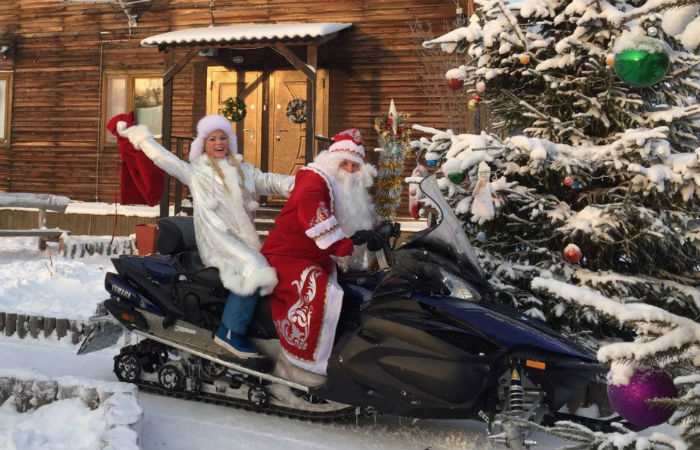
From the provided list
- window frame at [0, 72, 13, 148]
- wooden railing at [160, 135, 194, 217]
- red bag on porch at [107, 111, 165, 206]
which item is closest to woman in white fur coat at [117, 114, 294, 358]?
red bag on porch at [107, 111, 165, 206]

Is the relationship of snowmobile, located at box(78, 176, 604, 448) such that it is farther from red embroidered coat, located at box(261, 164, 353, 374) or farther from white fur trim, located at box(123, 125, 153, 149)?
white fur trim, located at box(123, 125, 153, 149)

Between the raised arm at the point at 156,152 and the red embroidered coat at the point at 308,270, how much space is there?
3.31ft

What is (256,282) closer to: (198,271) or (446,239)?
(198,271)

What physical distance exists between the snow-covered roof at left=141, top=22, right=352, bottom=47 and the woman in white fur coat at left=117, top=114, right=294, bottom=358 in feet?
22.7

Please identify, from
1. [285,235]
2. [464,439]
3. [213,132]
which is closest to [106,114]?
[213,132]

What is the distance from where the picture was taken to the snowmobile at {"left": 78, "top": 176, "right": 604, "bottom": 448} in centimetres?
343

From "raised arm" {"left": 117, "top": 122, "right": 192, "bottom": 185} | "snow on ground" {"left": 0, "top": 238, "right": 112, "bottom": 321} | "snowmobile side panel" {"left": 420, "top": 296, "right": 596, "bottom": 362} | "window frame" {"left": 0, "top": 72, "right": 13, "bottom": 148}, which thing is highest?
"window frame" {"left": 0, "top": 72, "right": 13, "bottom": 148}

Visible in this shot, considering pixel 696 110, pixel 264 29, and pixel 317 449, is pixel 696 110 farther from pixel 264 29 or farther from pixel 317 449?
pixel 264 29

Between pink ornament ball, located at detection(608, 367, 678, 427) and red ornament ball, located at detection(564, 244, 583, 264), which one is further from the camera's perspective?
red ornament ball, located at detection(564, 244, 583, 264)

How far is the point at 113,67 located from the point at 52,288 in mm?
8850

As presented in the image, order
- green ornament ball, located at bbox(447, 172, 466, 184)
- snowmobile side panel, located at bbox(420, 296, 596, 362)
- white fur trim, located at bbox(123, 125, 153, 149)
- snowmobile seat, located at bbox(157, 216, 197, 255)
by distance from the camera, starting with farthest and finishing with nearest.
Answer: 1. white fur trim, located at bbox(123, 125, 153, 149)
2. snowmobile seat, located at bbox(157, 216, 197, 255)
3. green ornament ball, located at bbox(447, 172, 466, 184)
4. snowmobile side panel, located at bbox(420, 296, 596, 362)

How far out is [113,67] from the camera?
1537 cm

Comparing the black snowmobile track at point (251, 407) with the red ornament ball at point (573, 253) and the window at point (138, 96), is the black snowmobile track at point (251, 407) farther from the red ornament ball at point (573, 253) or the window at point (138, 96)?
the window at point (138, 96)

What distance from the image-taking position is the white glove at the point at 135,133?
5.29 m
